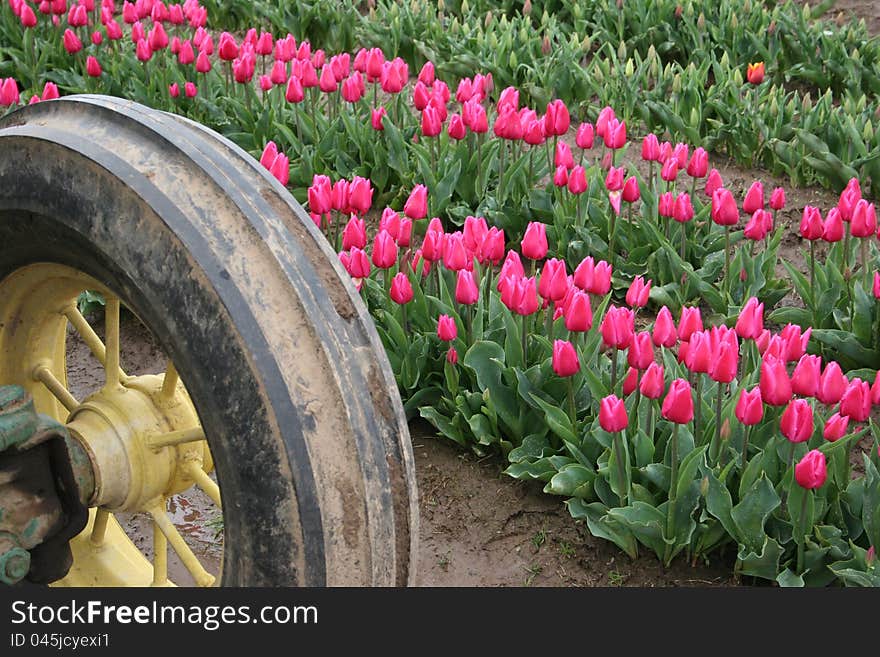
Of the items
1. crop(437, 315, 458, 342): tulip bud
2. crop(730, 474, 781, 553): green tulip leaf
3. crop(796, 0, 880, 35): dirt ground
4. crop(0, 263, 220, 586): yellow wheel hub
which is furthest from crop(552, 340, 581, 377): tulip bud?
crop(796, 0, 880, 35): dirt ground

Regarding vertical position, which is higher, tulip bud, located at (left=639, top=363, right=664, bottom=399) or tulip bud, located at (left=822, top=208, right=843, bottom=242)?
tulip bud, located at (left=822, top=208, right=843, bottom=242)

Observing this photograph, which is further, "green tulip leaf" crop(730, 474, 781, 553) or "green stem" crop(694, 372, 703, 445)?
"green stem" crop(694, 372, 703, 445)

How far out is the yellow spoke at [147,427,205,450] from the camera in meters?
2.11

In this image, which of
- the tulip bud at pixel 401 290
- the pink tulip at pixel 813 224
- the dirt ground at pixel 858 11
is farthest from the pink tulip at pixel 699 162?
the dirt ground at pixel 858 11

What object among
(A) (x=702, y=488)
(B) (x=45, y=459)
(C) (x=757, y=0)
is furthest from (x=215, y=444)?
(C) (x=757, y=0)

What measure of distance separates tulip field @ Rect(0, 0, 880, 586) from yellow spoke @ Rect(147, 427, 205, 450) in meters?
1.10

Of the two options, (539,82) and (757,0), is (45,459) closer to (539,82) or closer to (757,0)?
(539,82)

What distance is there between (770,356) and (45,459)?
1654mm

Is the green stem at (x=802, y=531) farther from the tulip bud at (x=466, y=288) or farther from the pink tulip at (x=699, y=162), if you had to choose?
the pink tulip at (x=699, y=162)

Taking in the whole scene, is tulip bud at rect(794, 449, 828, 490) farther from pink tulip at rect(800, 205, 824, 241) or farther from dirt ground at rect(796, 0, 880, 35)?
dirt ground at rect(796, 0, 880, 35)

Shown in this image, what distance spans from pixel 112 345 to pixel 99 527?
0.40 metres

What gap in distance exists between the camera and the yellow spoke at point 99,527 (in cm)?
246

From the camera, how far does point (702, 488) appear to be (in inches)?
118

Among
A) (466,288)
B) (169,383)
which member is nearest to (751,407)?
(466,288)
